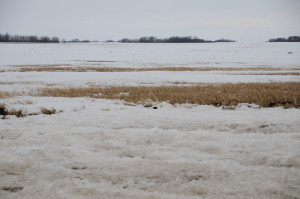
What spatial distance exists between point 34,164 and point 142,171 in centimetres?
161

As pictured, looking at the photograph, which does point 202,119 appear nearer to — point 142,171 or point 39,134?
point 142,171

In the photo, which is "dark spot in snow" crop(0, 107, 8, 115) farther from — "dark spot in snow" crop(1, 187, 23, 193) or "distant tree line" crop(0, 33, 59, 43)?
"distant tree line" crop(0, 33, 59, 43)

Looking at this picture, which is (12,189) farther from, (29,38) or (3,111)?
(29,38)

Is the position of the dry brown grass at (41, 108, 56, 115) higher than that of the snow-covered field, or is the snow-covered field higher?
the dry brown grass at (41, 108, 56, 115)

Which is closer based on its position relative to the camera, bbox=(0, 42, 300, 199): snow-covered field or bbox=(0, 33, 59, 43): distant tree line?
bbox=(0, 42, 300, 199): snow-covered field

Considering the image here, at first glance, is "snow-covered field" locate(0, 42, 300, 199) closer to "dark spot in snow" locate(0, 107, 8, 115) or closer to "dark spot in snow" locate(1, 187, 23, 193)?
"dark spot in snow" locate(1, 187, 23, 193)

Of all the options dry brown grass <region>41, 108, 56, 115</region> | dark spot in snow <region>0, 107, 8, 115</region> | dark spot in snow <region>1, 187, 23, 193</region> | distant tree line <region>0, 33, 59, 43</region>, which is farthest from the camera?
distant tree line <region>0, 33, 59, 43</region>

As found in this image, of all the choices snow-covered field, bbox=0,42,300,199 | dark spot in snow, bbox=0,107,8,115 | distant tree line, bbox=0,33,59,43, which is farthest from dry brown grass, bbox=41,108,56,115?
distant tree line, bbox=0,33,59,43

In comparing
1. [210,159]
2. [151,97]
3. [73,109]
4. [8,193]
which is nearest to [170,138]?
[210,159]

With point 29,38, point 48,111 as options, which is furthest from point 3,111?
point 29,38

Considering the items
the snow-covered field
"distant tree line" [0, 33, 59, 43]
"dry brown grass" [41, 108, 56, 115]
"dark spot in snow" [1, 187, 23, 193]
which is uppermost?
"distant tree line" [0, 33, 59, 43]

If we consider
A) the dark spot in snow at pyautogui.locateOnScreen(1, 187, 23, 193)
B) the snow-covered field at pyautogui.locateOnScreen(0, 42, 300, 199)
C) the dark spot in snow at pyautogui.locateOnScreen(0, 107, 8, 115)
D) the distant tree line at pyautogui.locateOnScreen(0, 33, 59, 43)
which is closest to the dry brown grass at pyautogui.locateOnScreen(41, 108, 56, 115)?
the snow-covered field at pyautogui.locateOnScreen(0, 42, 300, 199)

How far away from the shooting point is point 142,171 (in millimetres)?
3664

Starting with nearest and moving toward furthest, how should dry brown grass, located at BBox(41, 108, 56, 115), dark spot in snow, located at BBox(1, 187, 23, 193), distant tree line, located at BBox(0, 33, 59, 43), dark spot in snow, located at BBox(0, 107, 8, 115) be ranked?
dark spot in snow, located at BBox(1, 187, 23, 193), dry brown grass, located at BBox(41, 108, 56, 115), dark spot in snow, located at BBox(0, 107, 8, 115), distant tree line, located at BBox(0, 33, 59, 43)
